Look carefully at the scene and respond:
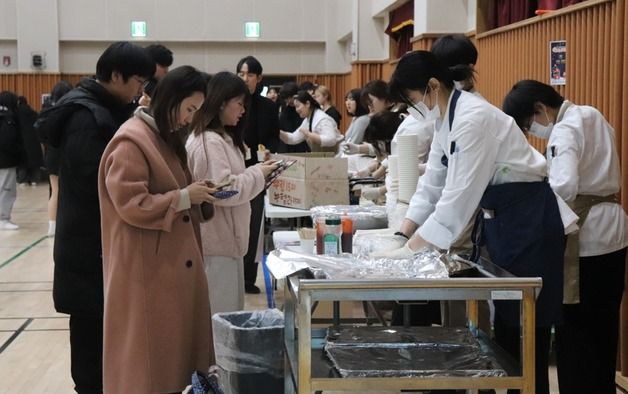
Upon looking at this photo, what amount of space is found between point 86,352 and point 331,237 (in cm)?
99

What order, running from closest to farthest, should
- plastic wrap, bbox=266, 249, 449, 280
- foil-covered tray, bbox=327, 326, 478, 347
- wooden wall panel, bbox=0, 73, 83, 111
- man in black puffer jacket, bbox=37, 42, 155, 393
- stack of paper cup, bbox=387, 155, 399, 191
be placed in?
plastic wrap, bbox=266, 249, 449, 280 < foil-covered tray, bbox=327, 326, 478, 347 < man in black puffer jacket, bbox=37, 42, 155, 393 < stack of paper cup, bbox=387, 155, 399, 191 < wooden wall panel, bbox=0, 73, 83, 111

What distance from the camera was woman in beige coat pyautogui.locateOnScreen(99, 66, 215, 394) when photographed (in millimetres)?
2643

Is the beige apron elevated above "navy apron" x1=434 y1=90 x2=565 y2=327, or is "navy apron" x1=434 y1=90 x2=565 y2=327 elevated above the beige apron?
"navy apron" x1=434 y1=90 x2=565 y2=327

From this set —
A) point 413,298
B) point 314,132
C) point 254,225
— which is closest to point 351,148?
point 254,225

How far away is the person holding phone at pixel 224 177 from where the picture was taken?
341 centimetres

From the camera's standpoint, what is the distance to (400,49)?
1049cm

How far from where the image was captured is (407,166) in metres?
3.54

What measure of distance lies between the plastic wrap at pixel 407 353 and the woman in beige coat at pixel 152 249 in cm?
52

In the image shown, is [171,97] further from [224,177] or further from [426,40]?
[426,40]

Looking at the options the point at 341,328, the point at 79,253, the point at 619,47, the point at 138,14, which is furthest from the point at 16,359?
the point at 138,14

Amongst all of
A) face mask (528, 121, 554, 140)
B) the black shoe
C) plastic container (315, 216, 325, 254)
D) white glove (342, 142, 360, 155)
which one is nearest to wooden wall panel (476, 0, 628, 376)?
face mask (528, 121, 554, 140)

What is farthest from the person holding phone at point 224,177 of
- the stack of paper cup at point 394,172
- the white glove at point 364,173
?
the white glove at point 364,173

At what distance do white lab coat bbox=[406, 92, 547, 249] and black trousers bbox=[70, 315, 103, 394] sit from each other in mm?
1281

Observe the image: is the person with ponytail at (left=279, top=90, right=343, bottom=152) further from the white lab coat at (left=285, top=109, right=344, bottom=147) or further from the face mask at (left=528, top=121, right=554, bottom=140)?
the face mask at (left=528, top=121, right=554, bottom=140)
